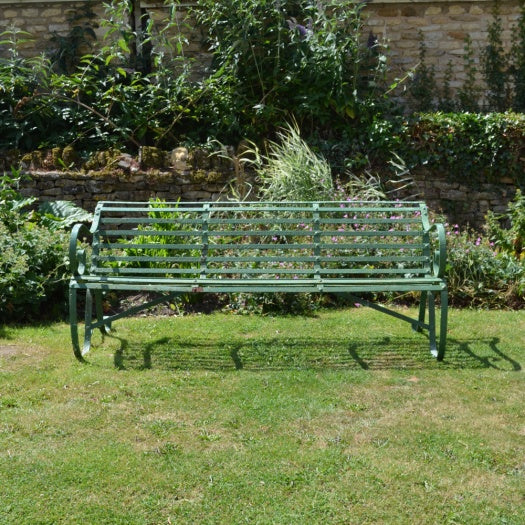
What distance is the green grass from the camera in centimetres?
333

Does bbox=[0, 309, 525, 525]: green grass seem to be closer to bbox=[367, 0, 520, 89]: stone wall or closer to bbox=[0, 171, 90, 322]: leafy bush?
bbox=[0, 171, 90, 322]: leafy bush

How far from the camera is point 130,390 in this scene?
4.60 m

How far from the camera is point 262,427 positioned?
4086 mm

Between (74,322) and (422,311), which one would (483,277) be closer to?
(422,311)

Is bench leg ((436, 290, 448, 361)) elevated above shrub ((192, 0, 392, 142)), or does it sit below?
below

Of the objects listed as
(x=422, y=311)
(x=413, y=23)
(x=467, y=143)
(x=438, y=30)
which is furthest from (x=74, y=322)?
(x=438, y=30)

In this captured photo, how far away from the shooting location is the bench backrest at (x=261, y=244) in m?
5.52

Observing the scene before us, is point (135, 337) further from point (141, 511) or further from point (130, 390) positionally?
point (141, 511)

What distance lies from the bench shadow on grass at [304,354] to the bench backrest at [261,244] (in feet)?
1.81

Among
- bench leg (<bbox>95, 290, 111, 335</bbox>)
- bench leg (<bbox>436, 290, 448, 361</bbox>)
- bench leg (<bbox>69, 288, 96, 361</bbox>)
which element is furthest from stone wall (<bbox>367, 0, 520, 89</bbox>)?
bench leg (<bbox>69, 288, 96, 361</bbox>)

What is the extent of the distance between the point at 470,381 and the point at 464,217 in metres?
4.39

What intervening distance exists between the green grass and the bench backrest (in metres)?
0.62

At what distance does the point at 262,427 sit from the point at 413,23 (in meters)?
8.28

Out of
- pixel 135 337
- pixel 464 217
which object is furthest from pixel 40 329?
pixel 464 217
